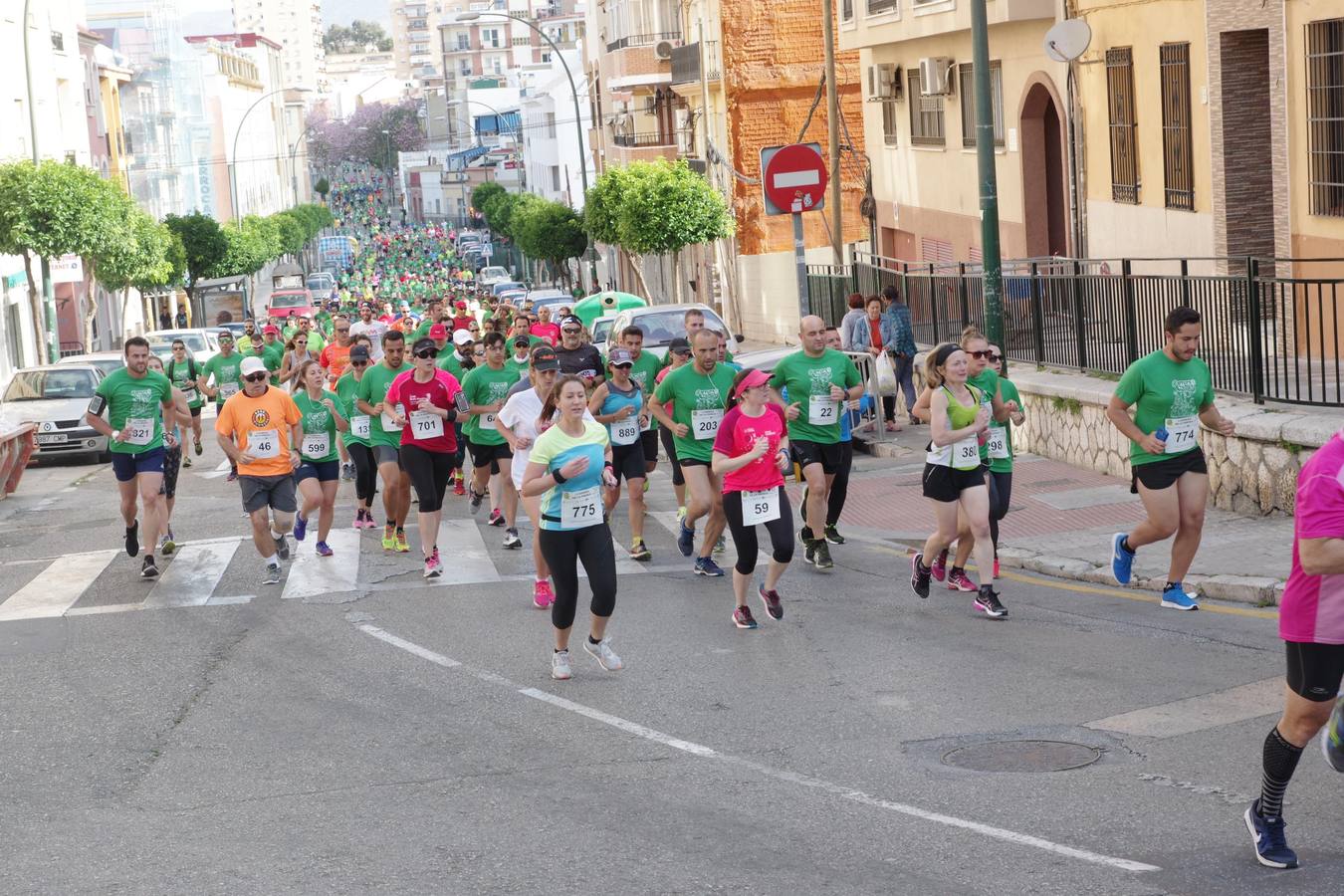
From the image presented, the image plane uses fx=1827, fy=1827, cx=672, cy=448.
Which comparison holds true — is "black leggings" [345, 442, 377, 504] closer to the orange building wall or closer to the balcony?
the orange building wall

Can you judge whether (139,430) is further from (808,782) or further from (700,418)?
(808,782)

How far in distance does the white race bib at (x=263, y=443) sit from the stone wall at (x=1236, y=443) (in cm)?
712

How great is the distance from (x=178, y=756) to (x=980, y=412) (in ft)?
17.4

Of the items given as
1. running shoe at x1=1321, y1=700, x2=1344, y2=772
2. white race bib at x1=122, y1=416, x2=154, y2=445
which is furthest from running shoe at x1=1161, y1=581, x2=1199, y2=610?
white race bib at x1=122, y1=416, x2=154, y2=445

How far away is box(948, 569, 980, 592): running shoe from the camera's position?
1212cm

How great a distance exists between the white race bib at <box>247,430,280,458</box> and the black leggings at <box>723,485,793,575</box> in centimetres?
416

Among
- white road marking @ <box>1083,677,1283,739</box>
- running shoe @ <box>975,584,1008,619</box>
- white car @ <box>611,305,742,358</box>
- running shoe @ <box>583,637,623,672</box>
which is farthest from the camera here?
white car @ <box>611,305,742,358</box>

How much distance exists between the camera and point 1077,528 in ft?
45.9

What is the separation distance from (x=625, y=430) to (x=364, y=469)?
3.35 meters

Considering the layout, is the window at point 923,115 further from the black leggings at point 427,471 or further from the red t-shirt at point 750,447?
the red t-shirt at point 750,447

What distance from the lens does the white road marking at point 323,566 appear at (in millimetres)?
13602

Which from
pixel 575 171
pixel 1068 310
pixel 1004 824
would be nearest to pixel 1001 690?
pixel 1004 824

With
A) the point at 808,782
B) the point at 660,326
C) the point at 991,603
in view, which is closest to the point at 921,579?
the point at 991,603

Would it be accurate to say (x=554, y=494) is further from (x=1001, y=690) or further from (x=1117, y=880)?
(x=1117, y=880)
